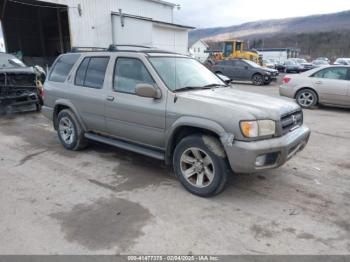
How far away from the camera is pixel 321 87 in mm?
9664

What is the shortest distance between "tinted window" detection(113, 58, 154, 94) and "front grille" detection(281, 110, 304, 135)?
1.85 meters

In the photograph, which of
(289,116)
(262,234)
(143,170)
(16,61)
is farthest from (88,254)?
(16,61)

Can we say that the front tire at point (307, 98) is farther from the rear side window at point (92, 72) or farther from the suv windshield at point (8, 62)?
the suv windshield at point (8, 62)

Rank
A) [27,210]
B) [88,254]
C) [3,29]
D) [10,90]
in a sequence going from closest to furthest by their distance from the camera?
[88,254] → [27,210] → [10,90] → [3,29]

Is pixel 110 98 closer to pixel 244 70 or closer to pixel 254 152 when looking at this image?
pixel 254 152

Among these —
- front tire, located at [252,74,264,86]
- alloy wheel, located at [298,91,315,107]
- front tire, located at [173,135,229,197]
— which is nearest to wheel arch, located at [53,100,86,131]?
front tire, located at [173,135,229,197]

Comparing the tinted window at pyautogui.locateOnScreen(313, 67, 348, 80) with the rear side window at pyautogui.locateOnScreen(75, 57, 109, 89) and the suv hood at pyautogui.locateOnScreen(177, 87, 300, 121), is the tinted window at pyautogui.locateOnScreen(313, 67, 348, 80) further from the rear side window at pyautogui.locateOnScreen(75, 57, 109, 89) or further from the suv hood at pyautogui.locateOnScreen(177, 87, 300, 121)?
the rear side window at pyautogui.locateOnScreen(75, 57, 109, 89)

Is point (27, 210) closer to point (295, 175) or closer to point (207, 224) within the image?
point (207, 224)

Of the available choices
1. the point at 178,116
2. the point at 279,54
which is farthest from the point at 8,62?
the point at 279,54

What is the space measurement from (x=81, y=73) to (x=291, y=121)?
3.58 m

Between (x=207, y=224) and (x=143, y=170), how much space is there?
5.77 ft

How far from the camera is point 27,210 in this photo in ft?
11.5

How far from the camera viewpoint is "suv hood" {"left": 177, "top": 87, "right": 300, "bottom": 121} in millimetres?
3469

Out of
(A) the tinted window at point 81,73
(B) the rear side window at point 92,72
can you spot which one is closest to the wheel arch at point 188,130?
(B) the rear side window at point 92,72
